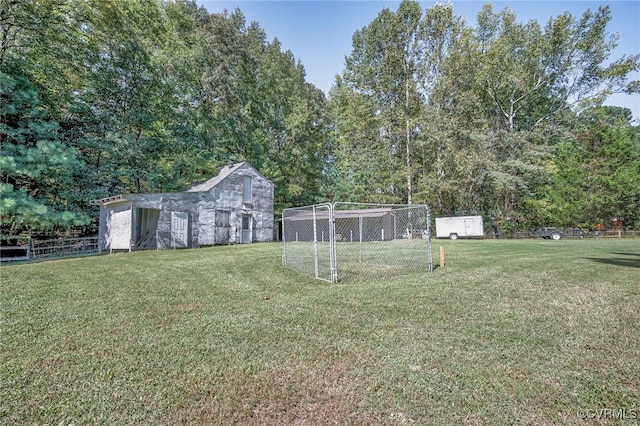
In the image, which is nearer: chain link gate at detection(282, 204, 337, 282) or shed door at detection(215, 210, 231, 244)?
chain link gate at detection(282, 204, 337, 282)

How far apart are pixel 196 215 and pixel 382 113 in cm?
1849

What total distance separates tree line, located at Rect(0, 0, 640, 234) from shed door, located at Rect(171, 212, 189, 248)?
4.38 meters

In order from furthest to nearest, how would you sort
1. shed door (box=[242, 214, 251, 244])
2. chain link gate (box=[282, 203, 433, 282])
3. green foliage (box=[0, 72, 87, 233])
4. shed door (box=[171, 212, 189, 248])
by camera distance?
shed door (box=[242, 214, 251, 244]) < shed door (box=[171, 212, 189, 248]) < green foliage (box=[0, 72, 87, 233]) < chain link gate (box=[282, 203, 433, 282])

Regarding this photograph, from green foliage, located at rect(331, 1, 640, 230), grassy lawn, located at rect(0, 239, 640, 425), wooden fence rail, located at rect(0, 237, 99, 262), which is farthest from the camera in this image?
green foliage, located at rect(331, 1, 640, 230)

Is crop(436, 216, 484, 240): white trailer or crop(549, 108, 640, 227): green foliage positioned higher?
crop(549, 108, 640, 227): green foliage

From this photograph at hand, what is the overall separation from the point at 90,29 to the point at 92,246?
37.2 ft

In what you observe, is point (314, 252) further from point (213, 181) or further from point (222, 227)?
point (213, 181)

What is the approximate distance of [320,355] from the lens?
2.81 m

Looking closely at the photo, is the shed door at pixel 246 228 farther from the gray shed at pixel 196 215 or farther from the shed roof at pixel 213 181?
the shed roof at pixel 213 181

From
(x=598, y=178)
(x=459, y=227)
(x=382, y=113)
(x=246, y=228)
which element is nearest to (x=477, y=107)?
(x=382, y=113)

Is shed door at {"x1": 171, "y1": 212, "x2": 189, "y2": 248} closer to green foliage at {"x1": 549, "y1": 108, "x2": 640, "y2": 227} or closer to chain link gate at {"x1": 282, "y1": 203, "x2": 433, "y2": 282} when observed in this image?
chain link gate at {"x1": 282, "y1": 203, "x2": 433, "y2": 282}

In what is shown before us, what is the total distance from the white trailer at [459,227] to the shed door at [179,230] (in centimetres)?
1901

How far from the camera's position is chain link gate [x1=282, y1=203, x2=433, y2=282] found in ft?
22.9

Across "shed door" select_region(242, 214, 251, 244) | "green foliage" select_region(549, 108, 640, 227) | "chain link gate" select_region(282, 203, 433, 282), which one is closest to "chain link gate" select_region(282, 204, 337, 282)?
"chain link gate" select_region(282, 203, 433, 282)
